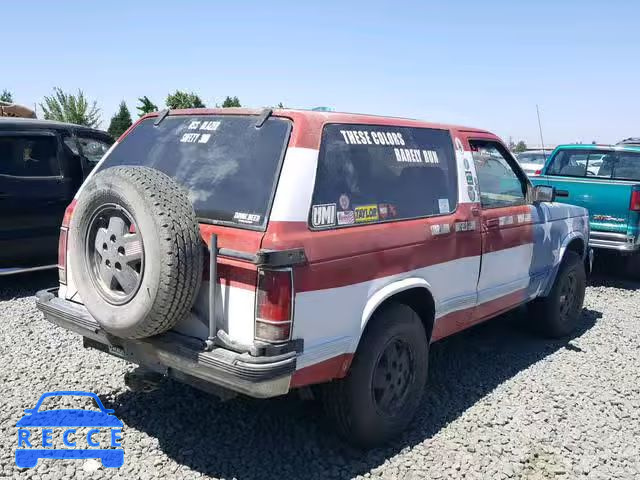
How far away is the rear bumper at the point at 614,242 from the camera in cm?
743

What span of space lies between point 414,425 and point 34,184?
478 cm

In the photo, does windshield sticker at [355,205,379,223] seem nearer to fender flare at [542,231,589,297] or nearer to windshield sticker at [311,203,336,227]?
windshield sticker at [311,203,336,227]

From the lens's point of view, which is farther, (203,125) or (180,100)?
(180,100)

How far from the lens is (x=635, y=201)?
739 centimetres

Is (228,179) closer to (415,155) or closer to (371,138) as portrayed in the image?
(371,138)

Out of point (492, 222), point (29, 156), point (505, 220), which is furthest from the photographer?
point (29, 156)

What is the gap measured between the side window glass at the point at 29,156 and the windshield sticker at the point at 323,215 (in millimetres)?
4542

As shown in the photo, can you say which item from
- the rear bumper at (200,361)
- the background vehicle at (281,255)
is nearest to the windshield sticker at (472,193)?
the background vehicle at (281,255)

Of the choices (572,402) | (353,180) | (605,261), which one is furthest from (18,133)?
(605,261)

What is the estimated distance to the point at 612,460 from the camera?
11.4 ft

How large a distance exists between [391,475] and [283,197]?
1648 mm

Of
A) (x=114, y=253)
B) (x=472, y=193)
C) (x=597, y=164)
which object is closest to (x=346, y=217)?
(x=114, y=253)

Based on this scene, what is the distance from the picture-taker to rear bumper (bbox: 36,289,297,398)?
2.61m

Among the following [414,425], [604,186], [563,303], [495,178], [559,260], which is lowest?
[414,425]
